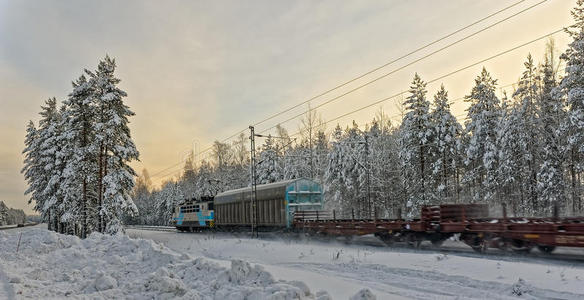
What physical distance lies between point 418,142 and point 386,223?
21.4m

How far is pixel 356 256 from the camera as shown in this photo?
1538 cm

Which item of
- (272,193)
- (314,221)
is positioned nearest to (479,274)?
(314,221)

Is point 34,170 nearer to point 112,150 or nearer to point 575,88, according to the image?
point 112,150

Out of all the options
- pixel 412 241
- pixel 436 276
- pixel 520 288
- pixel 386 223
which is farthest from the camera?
pixel 386 223

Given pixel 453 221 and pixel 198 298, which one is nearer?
pixel 198 298

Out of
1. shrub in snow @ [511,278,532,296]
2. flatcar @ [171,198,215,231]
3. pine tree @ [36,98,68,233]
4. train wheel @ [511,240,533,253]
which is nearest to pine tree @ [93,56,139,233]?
pine tree @ [36,98,68,233]

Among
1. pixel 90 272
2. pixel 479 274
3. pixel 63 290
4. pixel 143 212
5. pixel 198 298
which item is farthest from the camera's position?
pixel 143 212

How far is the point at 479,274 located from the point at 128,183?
25.4m

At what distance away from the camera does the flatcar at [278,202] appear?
1081 inches

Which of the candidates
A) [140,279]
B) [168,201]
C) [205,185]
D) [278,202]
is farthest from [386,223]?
[168,201]

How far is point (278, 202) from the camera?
1106 inches

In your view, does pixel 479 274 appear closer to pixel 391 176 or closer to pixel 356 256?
pixel 356 256

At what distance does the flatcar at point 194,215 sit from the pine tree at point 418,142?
18.9 meters

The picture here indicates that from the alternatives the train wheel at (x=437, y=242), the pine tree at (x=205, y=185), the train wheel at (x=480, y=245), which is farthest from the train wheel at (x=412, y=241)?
the pine tree at (x=205, y=185)
